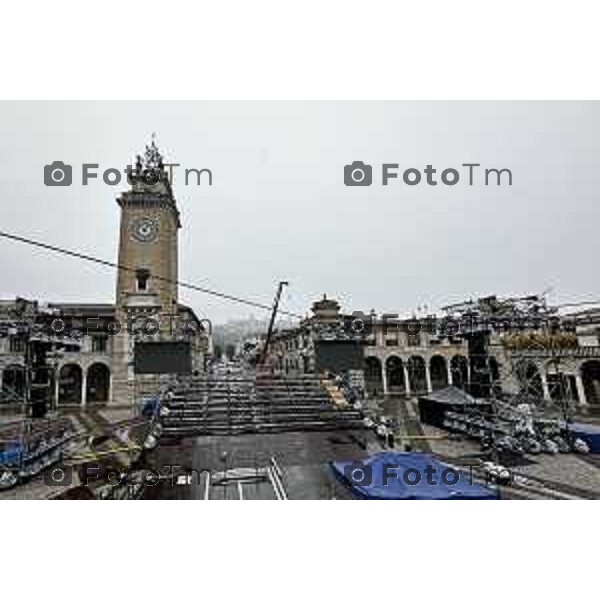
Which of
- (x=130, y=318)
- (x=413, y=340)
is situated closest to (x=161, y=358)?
(x=130, y=318)

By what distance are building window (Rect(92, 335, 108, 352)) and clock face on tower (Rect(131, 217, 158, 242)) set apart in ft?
32.8

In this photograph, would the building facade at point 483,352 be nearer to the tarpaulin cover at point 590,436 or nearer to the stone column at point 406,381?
the stone column at point 406,381

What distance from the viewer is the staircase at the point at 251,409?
70.2ft

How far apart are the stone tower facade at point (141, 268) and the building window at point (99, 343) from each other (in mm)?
3950

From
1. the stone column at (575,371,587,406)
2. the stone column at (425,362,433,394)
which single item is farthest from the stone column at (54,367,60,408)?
the stone column at (575,371,587,406)

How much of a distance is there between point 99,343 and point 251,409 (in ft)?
72.3

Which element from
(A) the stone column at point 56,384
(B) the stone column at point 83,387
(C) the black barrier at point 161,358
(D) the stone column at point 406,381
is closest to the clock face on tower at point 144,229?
(B) the stone column at point 83,387

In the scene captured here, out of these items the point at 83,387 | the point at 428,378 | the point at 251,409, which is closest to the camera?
the point at 251,409

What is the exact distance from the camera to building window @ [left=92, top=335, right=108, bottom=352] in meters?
38.4

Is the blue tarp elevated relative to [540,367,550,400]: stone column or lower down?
lower down

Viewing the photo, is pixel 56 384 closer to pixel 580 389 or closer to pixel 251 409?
pixel 251 409

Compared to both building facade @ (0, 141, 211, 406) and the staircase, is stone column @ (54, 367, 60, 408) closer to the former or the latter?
building facade @ (0, 141, 211, 406)

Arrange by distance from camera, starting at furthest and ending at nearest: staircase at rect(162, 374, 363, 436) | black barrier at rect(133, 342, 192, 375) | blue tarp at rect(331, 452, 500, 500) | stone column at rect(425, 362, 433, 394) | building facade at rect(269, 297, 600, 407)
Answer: stone column at rect(425, 362, 433, 394) < black barrier at rect(133, 342, 192, 375) < staircase at rect(162, 374, 363, 436) < building facade at rect(269, 297, 600, 407) < blue tarp at rect(331, 452, 500, 500)

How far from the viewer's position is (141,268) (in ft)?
115
